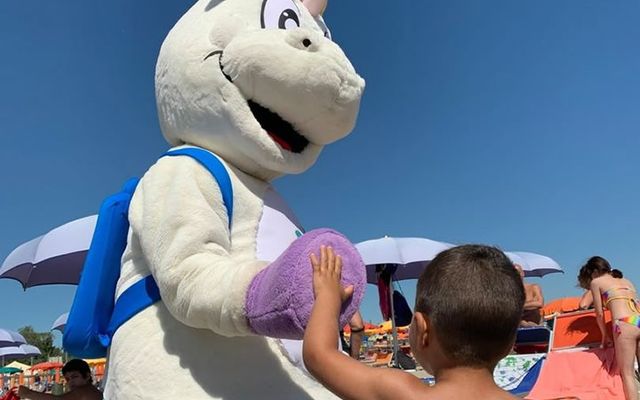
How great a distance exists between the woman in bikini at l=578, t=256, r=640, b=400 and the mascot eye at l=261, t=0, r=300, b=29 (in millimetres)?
4138

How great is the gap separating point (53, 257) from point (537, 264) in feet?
38.2

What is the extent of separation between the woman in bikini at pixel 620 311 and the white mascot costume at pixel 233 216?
388 cm

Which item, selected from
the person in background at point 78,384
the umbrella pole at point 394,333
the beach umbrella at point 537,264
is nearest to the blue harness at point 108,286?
the person in background at point 78,384

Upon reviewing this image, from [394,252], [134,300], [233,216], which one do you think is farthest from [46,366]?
[233,216]

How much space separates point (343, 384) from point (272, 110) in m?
1.03

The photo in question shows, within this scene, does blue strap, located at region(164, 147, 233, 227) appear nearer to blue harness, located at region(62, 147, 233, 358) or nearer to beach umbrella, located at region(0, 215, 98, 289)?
blue harness, located at region(62, 147, 233, 358)

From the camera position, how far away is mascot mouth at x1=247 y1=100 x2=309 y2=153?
6.63 feet

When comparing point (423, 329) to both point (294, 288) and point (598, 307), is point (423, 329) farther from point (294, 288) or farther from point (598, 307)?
point (598, 307)

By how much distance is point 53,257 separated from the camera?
584cm

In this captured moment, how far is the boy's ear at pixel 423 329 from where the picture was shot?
52.8 inches

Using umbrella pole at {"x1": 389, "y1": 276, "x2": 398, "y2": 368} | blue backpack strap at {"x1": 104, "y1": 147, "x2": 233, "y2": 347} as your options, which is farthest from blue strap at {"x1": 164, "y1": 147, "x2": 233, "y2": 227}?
umbrella pole at {"x1": 389, "y1": 276, "x2": 398, "y2": 368}

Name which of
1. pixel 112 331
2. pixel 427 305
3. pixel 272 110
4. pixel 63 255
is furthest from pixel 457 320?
pixel 63 255

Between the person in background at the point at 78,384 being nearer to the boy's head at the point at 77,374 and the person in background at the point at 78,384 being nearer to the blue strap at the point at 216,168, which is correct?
the boy's head at the point at 77,374

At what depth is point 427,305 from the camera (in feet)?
4.39
